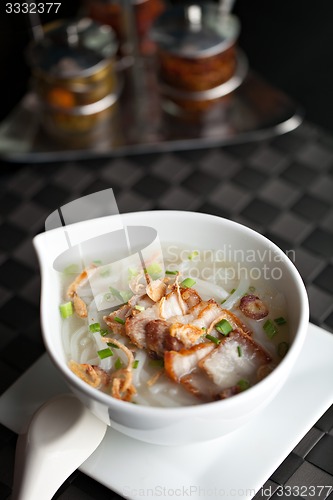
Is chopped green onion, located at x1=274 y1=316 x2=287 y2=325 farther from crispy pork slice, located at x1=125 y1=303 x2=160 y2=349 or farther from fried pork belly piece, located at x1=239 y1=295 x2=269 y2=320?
crispy pork slice, located at x1=125 y1=303 x2=160 y2=349

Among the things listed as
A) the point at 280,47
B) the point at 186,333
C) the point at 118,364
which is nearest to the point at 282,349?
the point at 186,333

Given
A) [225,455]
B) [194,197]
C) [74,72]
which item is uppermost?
[74,72]

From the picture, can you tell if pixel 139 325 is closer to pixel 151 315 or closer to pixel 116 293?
pixel 151 315

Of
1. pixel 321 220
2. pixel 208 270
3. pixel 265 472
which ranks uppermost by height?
pixel 208 270

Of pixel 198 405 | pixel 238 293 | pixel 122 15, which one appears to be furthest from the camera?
pixel 122 15

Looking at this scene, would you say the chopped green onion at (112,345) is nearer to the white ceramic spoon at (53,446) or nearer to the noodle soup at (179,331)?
the noodle soup at (179,331)

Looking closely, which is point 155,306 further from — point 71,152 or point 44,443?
point 71,152

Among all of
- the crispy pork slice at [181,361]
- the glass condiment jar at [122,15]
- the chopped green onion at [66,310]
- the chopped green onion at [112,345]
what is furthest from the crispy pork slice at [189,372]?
the glass condiment jar at [122,15]

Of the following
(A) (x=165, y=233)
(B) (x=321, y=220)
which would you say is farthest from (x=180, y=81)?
(A) (x=165, y=233)
